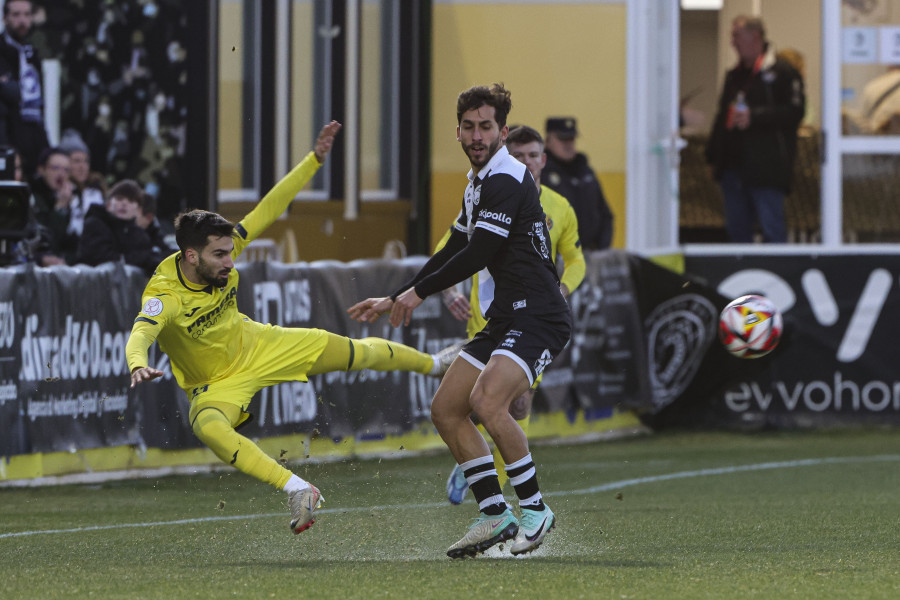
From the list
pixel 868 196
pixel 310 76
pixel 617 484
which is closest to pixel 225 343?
pixel 617 484

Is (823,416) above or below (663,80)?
below

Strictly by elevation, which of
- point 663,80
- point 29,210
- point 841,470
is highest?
point 663,80

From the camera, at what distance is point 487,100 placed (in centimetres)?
756

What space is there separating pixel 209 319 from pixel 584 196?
6.88 meters

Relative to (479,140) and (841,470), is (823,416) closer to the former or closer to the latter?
(841,470)

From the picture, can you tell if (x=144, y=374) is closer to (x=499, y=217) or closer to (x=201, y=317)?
(x=201, y=317)

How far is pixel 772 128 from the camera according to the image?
16.3 metres

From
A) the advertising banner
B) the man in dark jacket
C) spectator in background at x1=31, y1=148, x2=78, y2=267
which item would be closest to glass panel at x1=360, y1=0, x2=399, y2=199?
the man in dark jacket

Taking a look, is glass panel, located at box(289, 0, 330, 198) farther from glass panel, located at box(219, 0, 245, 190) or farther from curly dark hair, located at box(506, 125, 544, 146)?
curly dark hair, located at box(506, 125, 544, 146)

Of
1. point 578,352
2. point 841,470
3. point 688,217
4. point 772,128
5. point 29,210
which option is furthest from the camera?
point 688,217

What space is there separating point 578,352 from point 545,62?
13.8 feet

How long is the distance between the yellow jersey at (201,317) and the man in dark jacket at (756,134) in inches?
322

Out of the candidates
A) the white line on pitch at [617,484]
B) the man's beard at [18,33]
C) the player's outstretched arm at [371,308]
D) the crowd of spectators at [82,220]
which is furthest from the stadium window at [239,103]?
the player's outstretched arm at [371,308]

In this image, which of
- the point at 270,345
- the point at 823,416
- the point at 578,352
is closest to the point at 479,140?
the point at 270,345
